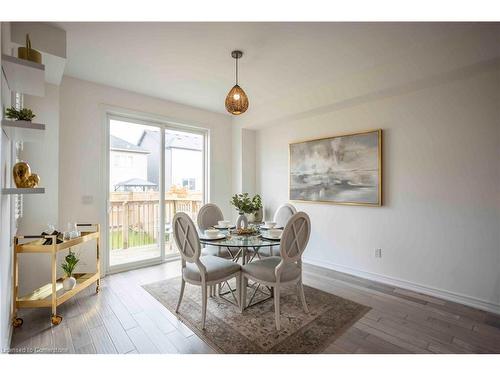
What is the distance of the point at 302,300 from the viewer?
2.38 metres

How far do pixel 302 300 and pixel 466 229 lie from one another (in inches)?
74.2

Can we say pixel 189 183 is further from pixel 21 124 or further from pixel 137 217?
pixel 21 124

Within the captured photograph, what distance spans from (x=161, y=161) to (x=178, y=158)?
1.17 ft

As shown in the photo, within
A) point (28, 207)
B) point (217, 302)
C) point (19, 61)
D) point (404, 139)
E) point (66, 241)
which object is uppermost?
point (19, 61)

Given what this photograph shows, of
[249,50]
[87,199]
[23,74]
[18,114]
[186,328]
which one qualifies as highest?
[249,50]

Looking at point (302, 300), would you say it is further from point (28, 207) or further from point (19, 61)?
point (28, 207)

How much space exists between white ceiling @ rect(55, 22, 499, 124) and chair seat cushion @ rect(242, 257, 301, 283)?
2130mm

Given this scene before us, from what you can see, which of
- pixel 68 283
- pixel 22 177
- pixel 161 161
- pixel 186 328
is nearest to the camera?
pixel 22 177

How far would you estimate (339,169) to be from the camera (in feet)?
11.5

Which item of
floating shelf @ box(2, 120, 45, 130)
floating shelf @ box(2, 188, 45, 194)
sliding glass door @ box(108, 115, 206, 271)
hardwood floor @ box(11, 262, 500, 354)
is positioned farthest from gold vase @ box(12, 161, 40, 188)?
sliding glass door @ box(108, 115, 206, 271)

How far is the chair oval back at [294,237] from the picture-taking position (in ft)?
6.93

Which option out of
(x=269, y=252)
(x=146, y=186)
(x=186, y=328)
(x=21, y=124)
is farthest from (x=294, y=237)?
(x=146, y=186)

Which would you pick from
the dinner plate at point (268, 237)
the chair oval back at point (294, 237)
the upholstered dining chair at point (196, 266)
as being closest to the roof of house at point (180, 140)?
the upholstered dining chair at point (196, 266)
